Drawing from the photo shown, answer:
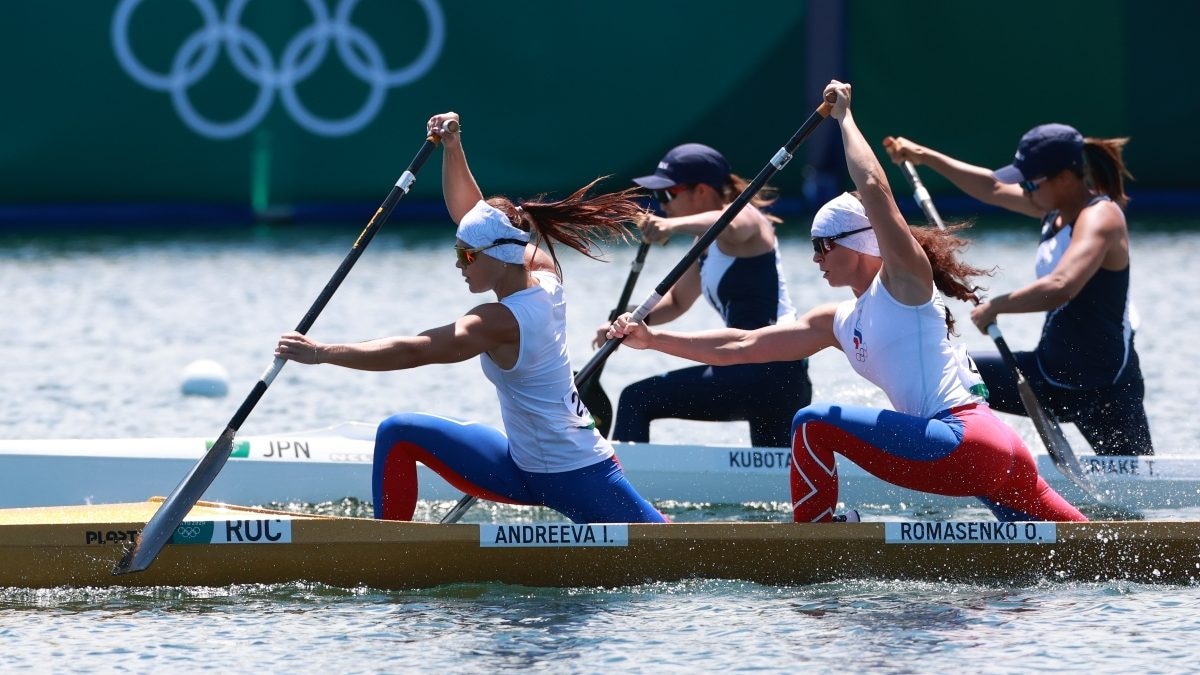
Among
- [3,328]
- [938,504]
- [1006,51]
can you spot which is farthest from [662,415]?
[1006,51]

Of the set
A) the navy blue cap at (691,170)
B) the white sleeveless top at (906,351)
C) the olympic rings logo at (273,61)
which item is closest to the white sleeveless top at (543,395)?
the white sleeveless top at (906,351)

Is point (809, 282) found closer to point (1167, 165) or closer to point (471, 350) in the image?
point (1167, 165)

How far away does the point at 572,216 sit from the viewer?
7.39 meters

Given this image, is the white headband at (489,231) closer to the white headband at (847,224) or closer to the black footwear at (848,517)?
the white headband at (847,224)

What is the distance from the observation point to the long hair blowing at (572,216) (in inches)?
284

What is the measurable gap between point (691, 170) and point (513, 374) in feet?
7.94

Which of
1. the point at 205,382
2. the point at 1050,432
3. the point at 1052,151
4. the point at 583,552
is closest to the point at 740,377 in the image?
the point at 1050,432

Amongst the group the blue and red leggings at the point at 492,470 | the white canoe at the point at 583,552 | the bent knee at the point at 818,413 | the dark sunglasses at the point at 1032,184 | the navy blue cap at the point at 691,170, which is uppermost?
the navy blue cap at the point at 691,170

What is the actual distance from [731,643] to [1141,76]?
1525 centimetres

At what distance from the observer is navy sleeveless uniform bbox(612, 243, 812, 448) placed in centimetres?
904

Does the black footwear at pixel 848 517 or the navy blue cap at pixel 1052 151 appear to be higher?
the navy blue cap at pixel 1052 151

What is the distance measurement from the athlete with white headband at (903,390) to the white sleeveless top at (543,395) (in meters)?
0.80

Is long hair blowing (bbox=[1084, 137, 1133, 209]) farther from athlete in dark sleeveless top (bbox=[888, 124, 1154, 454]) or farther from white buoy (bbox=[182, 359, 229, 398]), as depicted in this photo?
white buoy (bbox=[182, 359, 229, 398])

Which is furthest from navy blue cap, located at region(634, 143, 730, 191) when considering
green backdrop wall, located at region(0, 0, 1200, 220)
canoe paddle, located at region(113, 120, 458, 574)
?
green backdrop wall, located at region(0, 0, 1200, 220)
